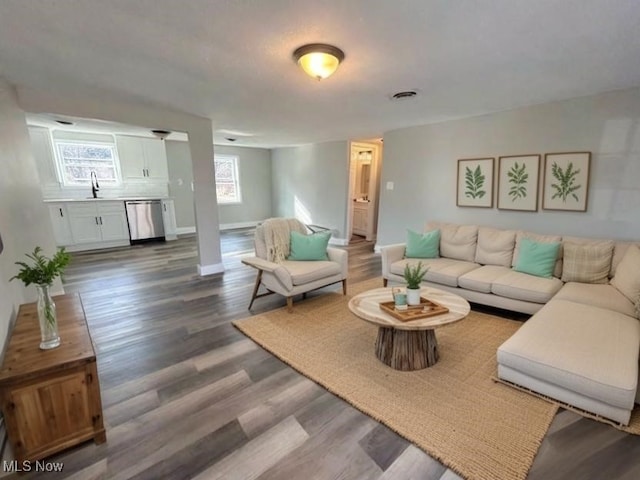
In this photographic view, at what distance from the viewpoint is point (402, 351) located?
7.06 ft

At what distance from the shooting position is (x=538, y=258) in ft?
9.77

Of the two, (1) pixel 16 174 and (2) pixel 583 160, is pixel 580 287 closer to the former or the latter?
(2) pixel 583 160

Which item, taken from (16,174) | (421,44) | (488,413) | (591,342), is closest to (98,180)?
(16,174)

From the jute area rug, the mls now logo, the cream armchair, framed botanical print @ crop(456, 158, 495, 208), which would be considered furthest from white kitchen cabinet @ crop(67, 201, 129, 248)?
framed botanical print @ crop(456, 158, 495, 208)

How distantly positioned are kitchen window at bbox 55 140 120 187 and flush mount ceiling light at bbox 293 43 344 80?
585cm

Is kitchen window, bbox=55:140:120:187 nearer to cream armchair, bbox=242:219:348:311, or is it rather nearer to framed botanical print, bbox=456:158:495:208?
cream armchair, bbox=242:219:348:311

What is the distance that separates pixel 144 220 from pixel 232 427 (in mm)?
5810

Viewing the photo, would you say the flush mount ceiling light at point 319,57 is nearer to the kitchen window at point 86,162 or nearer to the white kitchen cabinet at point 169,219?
the white kitchen cabinet at point 169,219

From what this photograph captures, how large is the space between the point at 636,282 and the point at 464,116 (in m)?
2.60

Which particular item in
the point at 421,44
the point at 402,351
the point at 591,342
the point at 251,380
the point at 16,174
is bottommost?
the point at 251,380

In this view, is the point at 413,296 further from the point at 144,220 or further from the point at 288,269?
Answer: the point at 144,220

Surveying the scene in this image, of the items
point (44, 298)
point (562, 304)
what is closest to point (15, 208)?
point (44, 298)

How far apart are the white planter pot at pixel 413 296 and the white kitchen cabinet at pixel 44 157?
6666 mm

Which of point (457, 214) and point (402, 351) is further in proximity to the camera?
point (457, 214)
